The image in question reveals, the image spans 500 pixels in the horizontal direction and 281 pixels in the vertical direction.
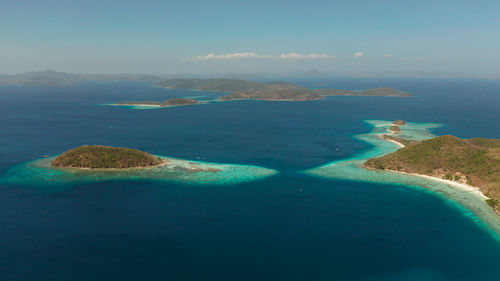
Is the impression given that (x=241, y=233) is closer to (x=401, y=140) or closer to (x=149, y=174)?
(x=149, y=174)

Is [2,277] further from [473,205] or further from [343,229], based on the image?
[473,205]

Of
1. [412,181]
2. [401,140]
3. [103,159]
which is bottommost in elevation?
[412,181]

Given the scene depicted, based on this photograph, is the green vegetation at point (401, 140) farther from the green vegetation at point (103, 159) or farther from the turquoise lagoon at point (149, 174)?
the green vegetation at point (103, 159)

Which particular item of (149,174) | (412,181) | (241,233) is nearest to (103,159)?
(149,174)

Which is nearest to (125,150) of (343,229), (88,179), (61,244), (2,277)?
(88,179)

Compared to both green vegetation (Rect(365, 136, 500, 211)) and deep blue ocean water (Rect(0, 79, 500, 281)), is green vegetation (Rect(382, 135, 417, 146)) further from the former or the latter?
deep blue ocean water (Rect(0, 79, 500, 281))

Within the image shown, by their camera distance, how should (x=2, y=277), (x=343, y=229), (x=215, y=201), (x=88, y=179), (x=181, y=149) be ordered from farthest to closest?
(x=181, y=149), (x=88, y=179), (x=215, y=201), (x=343, y=229), (x=2, y=277)

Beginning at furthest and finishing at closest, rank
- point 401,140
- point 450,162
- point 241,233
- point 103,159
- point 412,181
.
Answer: point 401,140 → point 103,159 → point 450,162 → point 412,181 → point 241,233

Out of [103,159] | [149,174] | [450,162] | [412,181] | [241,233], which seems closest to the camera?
[241,233]
